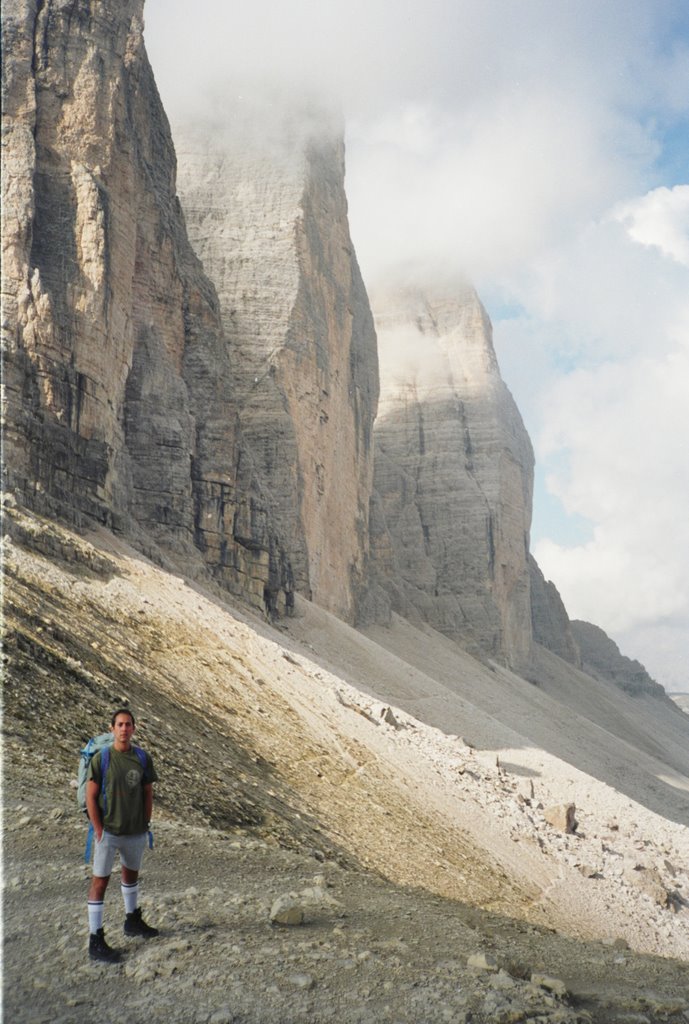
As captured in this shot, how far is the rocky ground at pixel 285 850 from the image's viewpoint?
644 centimetres

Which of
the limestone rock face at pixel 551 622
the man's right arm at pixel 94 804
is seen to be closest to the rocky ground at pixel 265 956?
the man's right arm at pixel 94 804

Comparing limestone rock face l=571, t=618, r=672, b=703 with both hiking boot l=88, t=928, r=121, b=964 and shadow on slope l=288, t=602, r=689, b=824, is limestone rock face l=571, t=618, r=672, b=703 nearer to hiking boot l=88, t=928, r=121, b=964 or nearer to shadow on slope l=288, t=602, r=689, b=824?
shadow on slope l=288, t=602, r=689, b=824

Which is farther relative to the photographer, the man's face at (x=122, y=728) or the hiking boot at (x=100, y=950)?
the man's face at (x=122, y=728)

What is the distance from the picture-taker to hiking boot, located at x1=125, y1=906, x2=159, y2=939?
22.7ft

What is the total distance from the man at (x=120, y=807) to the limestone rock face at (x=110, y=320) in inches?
662

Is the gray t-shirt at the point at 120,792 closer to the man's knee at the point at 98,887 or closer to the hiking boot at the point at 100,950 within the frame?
the man's knee at the point at 98,887

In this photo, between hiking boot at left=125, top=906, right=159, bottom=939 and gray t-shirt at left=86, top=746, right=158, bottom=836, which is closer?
gray t-shirt at left=86, top=746, right=158, bottom=836

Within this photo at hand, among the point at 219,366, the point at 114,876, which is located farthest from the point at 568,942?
the point at 219,366

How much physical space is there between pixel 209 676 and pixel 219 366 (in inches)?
756

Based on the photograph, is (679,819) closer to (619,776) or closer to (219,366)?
(619,776)

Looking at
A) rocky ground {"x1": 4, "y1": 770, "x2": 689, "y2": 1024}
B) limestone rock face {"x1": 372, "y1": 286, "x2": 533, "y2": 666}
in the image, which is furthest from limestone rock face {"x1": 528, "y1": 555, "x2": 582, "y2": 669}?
rocky ground {"x1": 4, "y1": 770, "x2": 689, "y2": 1024}

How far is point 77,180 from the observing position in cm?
2897

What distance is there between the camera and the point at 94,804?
6.69m

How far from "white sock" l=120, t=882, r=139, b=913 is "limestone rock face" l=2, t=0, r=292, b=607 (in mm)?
16891
